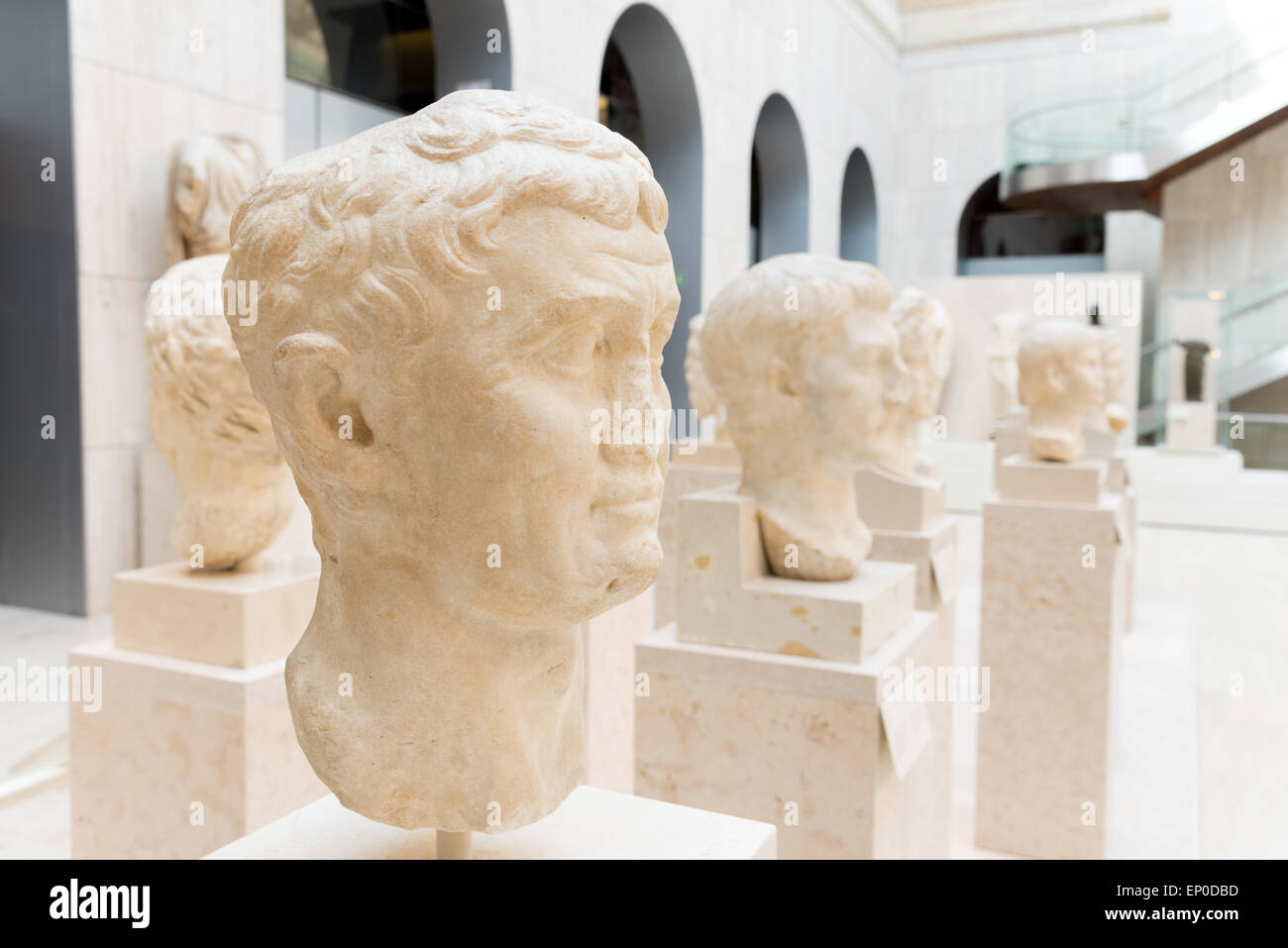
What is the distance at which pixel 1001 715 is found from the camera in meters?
4.87

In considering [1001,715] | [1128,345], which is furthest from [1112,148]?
[1001,715]

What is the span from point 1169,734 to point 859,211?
14.0 metres

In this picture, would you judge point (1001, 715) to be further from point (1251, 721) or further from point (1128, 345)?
point (1128, 345)

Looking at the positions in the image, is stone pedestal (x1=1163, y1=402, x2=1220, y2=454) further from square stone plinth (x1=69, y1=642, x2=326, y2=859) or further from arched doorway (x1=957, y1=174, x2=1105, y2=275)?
square stone plinth (x1=69, y1=642, x2=326, y2=859)

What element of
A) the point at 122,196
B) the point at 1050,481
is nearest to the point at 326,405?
the point at 1050,481

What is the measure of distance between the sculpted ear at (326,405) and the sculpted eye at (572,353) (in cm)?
26

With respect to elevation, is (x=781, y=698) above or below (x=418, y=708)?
below

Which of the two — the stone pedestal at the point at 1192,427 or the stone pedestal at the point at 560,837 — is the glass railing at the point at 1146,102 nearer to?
the stone pedestal at the point at 1192,427

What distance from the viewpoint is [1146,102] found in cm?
1620

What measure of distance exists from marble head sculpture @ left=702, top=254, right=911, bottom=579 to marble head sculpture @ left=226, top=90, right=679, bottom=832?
4.74 ft

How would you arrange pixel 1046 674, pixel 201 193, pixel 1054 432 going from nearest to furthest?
pixel 1046 674
pixel 1054 432
pixel 201 193

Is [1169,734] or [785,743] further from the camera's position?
[1169,734]

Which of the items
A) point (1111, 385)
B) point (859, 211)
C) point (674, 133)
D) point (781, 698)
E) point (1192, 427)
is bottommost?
point (781, 698)

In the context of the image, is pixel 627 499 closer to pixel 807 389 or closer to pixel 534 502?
pixel 534 502
